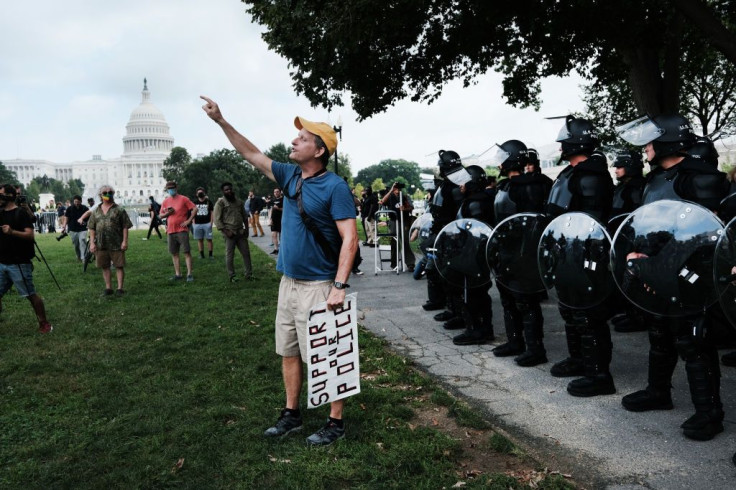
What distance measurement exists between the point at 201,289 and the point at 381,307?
3879 millimetres

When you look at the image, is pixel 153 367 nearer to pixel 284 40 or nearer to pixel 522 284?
pixel 522 284

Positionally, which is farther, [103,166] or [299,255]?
[103,166]

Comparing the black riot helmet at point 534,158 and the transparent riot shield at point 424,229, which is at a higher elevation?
the black riot helmet at point 534,158

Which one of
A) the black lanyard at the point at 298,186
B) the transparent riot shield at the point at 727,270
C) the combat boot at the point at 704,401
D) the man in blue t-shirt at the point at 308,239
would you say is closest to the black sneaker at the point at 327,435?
the man in blue t-shirt at the point at 308,239

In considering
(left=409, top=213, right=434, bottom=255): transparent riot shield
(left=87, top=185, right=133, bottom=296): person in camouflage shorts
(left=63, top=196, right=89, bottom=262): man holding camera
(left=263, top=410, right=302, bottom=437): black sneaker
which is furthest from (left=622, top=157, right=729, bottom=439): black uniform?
(left=63, top=196, right=89, bottom=262): man holding camera

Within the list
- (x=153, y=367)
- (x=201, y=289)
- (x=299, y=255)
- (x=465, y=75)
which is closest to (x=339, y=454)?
(x=299, y=255)

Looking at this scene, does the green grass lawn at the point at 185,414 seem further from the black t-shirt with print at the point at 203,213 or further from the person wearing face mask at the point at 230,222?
the black t-shirt with print at the point at 203,213

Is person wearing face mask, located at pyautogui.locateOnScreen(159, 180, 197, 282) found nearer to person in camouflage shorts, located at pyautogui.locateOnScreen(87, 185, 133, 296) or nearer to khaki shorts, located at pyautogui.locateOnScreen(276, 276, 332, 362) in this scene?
person in camouflage shorts, located at pyautogui.locateOnScreen(87, 185, 133, 296)

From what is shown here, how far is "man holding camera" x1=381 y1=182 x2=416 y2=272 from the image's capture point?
12.5 meters

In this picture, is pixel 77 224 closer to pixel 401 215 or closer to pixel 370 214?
pixel 370 214

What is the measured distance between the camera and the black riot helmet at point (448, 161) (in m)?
7.30

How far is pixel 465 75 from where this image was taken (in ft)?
47.4

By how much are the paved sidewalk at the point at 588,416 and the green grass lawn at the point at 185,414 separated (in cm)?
34

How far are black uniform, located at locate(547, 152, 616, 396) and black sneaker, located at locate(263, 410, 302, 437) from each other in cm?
225
